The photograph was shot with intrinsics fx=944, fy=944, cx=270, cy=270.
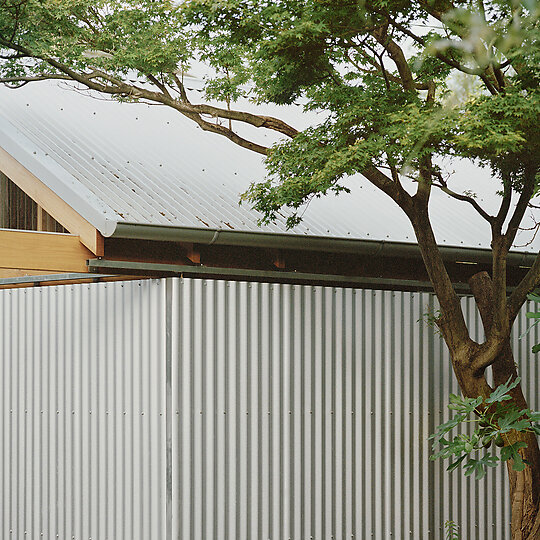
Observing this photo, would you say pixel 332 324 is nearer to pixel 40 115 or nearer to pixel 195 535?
pixel 195 535

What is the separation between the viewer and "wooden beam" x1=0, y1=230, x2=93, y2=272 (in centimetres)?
694

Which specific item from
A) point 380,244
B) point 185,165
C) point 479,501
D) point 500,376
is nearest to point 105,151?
point 185,165

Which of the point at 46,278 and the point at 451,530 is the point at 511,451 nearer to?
the point at 451,530

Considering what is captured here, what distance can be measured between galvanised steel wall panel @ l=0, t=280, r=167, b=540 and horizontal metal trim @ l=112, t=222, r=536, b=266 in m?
0.42

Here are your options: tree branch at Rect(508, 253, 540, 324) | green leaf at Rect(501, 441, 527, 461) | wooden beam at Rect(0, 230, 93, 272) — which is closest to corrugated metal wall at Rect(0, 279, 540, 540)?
wooden beam at Rect(0, 230, 93, 272)

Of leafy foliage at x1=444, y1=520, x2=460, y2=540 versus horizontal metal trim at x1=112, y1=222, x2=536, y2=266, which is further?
leafy foliage at x1=444, y1=520, x2=460, y2=540

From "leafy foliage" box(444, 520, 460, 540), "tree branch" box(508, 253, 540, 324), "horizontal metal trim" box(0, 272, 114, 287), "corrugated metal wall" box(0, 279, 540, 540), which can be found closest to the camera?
"corrugated metal wall" box(0, 279, 540, 540)

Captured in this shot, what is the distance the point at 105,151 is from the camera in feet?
27.9

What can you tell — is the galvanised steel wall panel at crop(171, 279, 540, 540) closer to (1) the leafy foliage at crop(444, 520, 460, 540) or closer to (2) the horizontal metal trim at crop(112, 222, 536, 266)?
(1) the leafy foliage at crop(444, 520, 460, 540)

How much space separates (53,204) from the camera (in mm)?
7469

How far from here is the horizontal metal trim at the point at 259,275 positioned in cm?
746

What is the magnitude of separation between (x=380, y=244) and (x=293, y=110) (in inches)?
132

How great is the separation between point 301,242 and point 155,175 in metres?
1.52

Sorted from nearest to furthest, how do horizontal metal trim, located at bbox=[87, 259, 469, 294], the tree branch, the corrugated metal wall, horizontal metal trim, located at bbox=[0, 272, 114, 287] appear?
the corrugated metal wall → the tree branch → horizontal metal trim, located at bbox=[87, 259, 469, 294] → horizontal metal trim, located at bbox=[0, 272, 114, 287]
